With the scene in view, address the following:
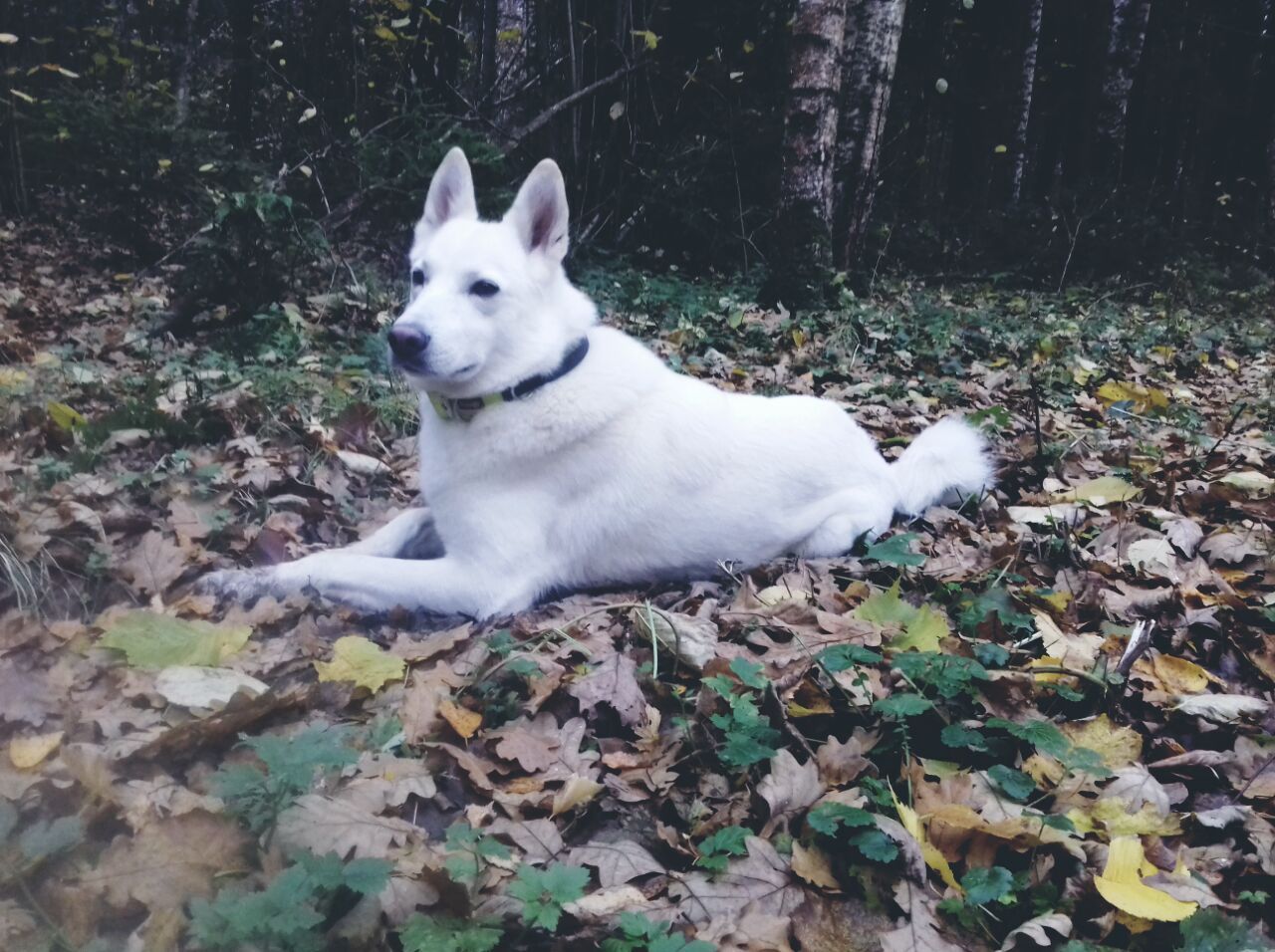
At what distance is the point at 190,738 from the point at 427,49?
10090 mm

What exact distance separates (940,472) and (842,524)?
0.69m

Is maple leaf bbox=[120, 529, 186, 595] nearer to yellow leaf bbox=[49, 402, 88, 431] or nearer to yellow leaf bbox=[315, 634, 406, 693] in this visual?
yellow leaf bbox=[315, 634, 406, 693]

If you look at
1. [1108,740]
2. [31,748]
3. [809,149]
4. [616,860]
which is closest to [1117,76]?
[809,149]

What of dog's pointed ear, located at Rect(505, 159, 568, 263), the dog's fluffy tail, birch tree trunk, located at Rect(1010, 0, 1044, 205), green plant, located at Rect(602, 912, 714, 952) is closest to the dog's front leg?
dog's pointed ear, located at Rect(505, 159, 568, 263)

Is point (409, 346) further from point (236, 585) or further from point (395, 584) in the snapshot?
point (236, 585)

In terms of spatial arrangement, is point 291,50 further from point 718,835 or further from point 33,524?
point 718,835

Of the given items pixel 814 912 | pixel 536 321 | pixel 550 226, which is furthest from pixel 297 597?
pixel 814 912

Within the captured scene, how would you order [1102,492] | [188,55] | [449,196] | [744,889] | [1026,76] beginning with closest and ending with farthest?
1. [744,889]
2. [449,196]
3. [1102,492]
4. [188,55]
5. [1026,76]

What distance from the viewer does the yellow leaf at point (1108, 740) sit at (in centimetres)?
206

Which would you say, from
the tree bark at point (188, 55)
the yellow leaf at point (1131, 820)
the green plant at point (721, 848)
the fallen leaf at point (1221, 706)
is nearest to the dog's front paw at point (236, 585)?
the green plant at point (721, 848)

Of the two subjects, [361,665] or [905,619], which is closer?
[361,665]

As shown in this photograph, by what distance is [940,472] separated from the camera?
3867 millimetres

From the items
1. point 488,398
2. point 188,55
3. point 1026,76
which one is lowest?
point 488,398

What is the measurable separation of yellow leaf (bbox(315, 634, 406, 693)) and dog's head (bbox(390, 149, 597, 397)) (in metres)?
1.08
